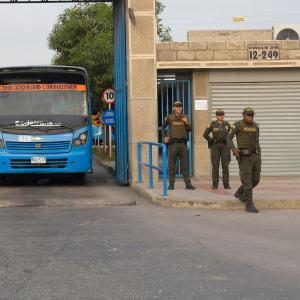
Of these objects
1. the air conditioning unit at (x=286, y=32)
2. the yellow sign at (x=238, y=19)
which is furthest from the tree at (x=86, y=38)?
the air conditioning unit at (x=286, y=32)

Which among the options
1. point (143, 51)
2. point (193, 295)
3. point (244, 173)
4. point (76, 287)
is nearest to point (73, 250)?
point (76, 287)

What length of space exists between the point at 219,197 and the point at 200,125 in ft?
14.8

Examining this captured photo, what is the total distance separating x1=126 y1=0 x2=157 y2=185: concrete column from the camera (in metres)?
15.1

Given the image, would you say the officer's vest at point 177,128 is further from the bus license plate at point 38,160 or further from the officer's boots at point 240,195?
the bus license plate at point 38,160

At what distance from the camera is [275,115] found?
1684 cm

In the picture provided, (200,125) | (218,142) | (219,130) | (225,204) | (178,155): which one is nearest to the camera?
(225,204)

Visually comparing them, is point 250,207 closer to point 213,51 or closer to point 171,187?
point 171,187

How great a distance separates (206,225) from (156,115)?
19.2ft

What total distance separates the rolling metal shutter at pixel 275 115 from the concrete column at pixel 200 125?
0.64 metres

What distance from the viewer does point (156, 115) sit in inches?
598

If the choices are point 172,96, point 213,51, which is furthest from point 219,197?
point 213,51

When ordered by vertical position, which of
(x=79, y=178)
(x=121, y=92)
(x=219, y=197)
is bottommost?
(x=79, y=178)

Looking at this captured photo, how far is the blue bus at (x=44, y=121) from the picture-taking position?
49.8ft

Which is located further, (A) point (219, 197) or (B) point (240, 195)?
(A) point (219, 197)
